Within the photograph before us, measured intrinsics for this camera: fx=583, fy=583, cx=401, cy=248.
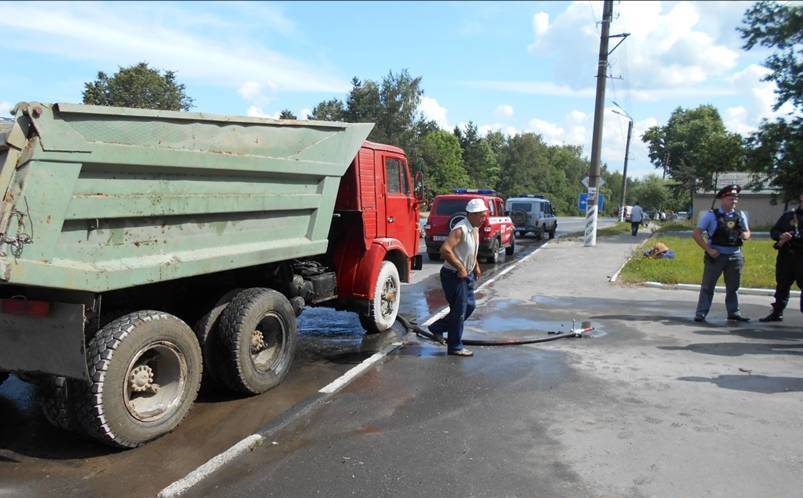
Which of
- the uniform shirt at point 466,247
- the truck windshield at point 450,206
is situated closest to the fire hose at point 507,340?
the uniform shirt at point 466,247

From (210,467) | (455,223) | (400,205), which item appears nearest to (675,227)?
(455,223)

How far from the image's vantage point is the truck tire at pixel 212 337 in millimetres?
5082

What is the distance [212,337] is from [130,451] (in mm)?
1227

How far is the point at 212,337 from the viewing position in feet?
16.9

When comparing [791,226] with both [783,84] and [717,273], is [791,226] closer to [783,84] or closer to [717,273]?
[717,273]

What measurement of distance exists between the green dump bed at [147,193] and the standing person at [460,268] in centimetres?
160

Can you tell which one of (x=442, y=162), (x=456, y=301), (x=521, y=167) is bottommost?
(x=456, y=301)

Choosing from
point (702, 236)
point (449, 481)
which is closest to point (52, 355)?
point (449, 481)

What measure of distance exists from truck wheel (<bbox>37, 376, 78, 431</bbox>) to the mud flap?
0.60 ft

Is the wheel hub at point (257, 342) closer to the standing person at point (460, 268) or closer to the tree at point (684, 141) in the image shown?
the standing person at point (460, 268)

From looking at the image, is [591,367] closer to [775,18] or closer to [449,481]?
[449,481]

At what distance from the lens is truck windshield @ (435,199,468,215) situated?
665 inches

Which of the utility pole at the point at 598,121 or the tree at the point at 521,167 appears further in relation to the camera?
the tree at the point at 521,167

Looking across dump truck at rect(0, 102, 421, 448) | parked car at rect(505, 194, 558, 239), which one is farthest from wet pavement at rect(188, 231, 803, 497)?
parked car at rect(505, 194, 558, 239)
